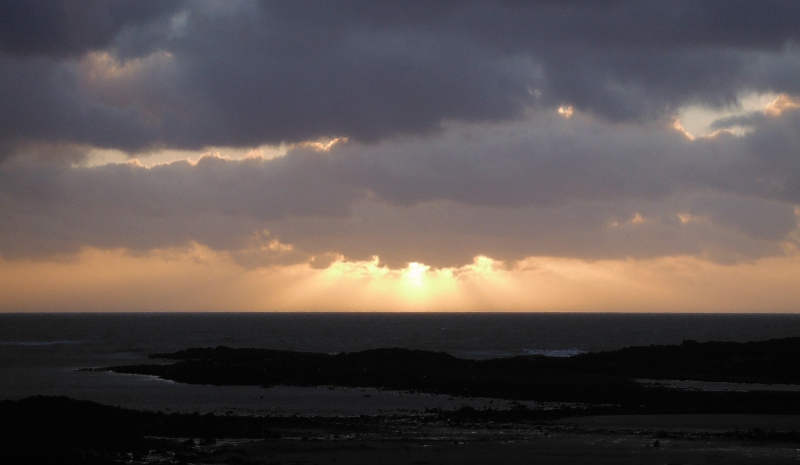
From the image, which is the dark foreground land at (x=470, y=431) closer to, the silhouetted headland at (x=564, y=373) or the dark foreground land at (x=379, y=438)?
the dark foreground land at (x=379, y=438)

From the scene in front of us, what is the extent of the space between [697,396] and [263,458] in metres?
27.1

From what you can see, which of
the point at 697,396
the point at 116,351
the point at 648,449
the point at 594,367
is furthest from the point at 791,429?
the point at 116,351

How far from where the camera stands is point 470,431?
30.3 meters

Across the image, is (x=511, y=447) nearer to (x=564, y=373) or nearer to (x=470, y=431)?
(x=470, y=431)

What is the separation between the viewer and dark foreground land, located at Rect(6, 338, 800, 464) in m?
24.1

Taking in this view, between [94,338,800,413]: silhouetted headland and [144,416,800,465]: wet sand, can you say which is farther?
[94,338,800,413]: silhouetted headland

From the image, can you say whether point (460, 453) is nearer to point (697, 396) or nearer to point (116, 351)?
point (697, 396)

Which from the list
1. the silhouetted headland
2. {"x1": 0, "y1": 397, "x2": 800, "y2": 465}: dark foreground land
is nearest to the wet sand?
{"x1": 0, "y1": 397, "x2": 800, "y2": 465}: dark foreground land

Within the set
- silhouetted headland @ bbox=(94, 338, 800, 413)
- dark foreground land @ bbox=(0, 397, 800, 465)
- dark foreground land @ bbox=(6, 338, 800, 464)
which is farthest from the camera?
silhouetted headland @ bbox=(94, 338, 800, 413)

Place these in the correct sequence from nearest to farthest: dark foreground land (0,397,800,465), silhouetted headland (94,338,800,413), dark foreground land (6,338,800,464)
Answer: dark foreground land (0,397,800,465)
dark foreground land (6,338,800,464)
silhouetted headland (94,338,800,413)

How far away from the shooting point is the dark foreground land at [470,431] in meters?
24.1

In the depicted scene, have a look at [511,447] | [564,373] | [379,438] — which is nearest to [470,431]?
[379,438]

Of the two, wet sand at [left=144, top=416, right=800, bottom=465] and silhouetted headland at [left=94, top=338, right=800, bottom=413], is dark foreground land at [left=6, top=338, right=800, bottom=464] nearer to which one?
wet sand at [left=144, top=416, right=800, bottom=465]

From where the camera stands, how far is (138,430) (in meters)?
29.1
